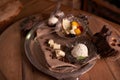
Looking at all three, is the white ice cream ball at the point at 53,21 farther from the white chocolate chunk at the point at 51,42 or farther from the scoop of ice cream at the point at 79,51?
the scoop of ice cream at the point at 79,51

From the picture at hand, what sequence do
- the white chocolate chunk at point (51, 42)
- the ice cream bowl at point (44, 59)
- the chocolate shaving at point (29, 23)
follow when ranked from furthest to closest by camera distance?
the chocolate shaving at point (29, 23) → the white chocolate chunk at point (51, 42) → the ice cream bowl at point (44, 59)

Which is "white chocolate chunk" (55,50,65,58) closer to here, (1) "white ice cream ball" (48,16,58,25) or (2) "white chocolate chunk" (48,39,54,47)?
(2) "white chocolate chunk" (48,39,54,47)

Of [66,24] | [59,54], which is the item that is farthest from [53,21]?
[59,54]

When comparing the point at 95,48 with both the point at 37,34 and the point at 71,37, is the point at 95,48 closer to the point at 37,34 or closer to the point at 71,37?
the point at 71,37

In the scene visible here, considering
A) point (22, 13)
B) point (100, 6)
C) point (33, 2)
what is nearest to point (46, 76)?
point (22, 13)

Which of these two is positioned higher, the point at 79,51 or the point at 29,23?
the point at 29,23

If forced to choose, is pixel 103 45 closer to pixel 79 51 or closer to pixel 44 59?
pixel 79 51

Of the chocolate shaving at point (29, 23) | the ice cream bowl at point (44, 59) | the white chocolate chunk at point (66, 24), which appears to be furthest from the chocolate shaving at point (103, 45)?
the chocolate shaving at point (29, 23)

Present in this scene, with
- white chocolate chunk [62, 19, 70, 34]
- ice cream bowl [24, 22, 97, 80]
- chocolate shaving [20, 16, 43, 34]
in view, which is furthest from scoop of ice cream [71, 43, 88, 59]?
chocolate shaving [20, 16, 43, 34]
